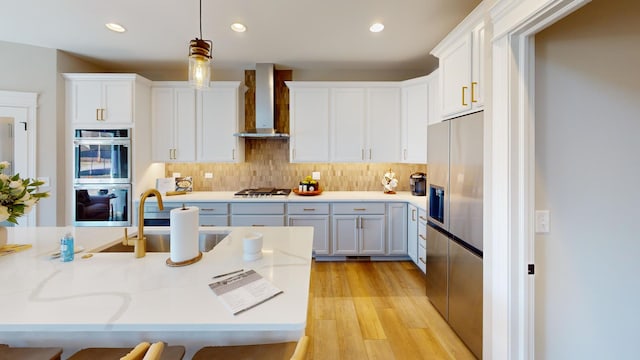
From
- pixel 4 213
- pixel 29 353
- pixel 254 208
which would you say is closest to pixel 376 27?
pixel 254 208

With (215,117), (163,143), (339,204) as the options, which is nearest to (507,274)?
(339,204)

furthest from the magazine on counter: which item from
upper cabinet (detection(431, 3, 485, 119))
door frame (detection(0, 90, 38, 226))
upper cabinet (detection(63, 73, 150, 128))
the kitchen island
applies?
door frame (detection(0, 90, 38, 226))

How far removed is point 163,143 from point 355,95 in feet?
8.90

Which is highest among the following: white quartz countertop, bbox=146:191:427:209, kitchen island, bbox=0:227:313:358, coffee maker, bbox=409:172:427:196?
coffee maker, bbox=409:172:427:196

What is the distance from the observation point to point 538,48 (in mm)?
1393

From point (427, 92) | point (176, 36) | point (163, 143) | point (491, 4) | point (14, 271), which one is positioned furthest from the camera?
point (163, 143)

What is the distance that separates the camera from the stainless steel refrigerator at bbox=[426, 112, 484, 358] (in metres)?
1.75

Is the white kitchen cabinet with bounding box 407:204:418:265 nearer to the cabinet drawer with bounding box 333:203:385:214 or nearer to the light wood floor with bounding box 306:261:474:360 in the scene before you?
the light wood floor with bounding box 306:261:474:360

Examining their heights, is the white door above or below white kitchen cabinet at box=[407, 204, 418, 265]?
above

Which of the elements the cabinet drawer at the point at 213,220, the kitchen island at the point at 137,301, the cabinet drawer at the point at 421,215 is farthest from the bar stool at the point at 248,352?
the cabinet drawer at the point at 213,220

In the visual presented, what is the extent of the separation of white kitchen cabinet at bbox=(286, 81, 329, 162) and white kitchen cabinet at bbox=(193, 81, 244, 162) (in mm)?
777

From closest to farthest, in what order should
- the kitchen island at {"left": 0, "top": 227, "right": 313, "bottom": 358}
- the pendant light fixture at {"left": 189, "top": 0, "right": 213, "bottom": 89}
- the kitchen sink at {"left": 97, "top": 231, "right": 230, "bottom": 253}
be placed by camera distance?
the kitchen island at {"left": 0, "top": 227, "right": 313, "bottom": 358}
the pendant light fixture at {"left": 189, "top": 0, "right": 213, "bottom": 89}
the kitchen sink at {"left": 97, "top": 231, "right": 230, "bottom": 253}

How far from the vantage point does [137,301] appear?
0.98 meters

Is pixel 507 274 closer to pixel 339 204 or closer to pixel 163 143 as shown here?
pixel 339 204
